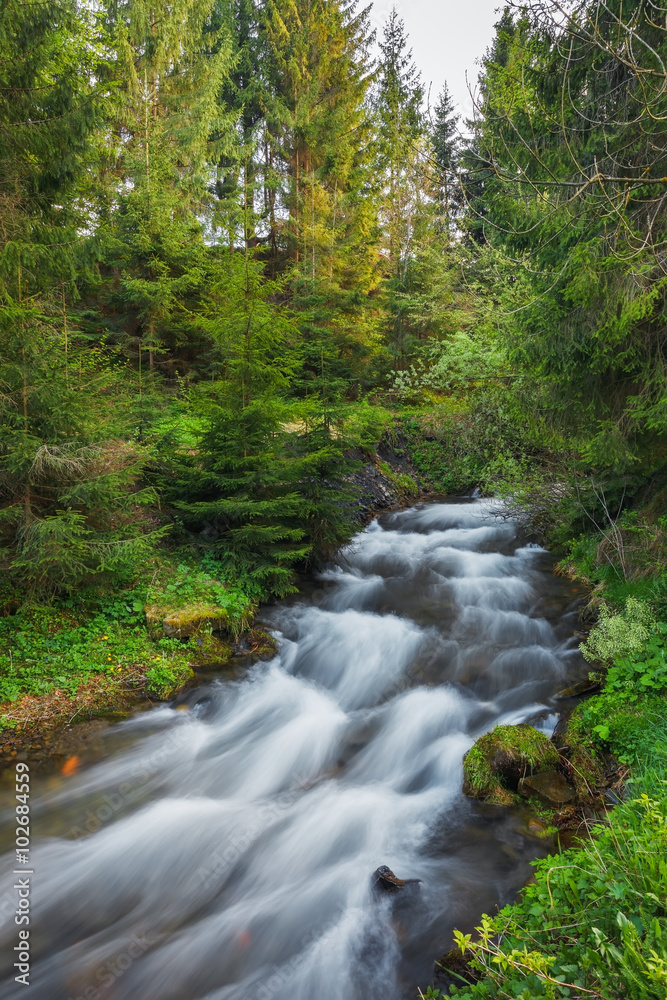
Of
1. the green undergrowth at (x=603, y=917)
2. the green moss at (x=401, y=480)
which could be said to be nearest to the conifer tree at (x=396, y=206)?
the green moss at (x=401, y=480)

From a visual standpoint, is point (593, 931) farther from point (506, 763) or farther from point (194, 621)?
point (194, 621)

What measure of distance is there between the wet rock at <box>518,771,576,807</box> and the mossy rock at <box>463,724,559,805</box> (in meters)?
0.06

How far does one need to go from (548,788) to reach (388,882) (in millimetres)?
A: 1468

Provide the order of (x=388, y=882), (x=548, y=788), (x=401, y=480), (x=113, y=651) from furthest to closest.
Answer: (x=401, y=480)
(x=113, y=651)
(x=548, y=788)
(x=388, y=882)

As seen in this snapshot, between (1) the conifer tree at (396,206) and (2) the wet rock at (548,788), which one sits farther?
(1) the conifer tree at (396,206)

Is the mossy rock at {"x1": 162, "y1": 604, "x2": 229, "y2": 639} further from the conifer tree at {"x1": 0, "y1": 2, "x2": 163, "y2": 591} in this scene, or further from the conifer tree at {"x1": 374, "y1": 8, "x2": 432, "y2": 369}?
the conifer tree at {"x1": 374, "y1": 8, "x2": 432, "y2": 369}

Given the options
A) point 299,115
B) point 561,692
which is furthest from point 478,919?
point 299,115

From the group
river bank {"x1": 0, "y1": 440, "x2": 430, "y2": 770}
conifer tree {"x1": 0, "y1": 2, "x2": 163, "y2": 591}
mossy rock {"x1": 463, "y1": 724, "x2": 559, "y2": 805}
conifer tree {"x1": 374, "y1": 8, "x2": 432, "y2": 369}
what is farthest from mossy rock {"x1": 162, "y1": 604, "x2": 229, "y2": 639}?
conifer tree {"x1": 374, "y1": 8, "x2": 432, "y2": 369}

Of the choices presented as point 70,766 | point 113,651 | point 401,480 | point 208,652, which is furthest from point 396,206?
point 70,766

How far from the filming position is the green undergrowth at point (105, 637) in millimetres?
5258

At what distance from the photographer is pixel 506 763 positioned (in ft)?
14.3

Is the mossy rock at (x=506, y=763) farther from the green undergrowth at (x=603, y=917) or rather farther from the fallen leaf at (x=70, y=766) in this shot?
the fallen leaf at (x=70, y=766)

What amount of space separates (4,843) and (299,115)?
66.9ft

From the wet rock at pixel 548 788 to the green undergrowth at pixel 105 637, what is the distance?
3757mm
